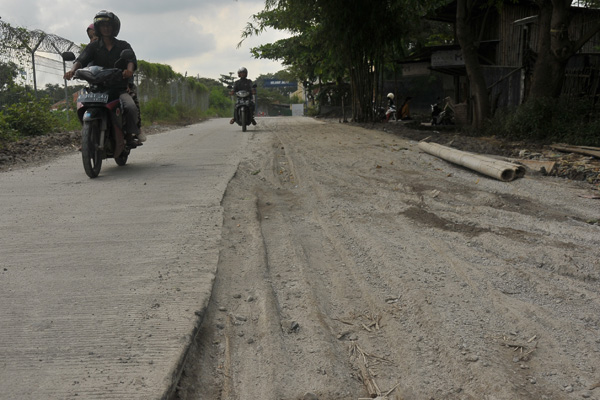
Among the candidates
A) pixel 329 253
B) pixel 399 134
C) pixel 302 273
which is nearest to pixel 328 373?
pixel 302 273

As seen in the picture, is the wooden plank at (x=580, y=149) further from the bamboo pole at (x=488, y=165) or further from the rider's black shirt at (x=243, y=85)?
the rider's black shirt at (x=243, y=85)

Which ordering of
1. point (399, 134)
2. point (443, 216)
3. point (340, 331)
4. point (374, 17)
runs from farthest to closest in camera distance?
point (374, 17)
point (399, 134)
point (443, 216)
point (340, 331)

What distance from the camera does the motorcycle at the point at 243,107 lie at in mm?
15367

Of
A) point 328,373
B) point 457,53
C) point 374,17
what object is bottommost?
point 328,373

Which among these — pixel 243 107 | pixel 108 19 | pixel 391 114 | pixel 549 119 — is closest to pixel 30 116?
pixel 108 19

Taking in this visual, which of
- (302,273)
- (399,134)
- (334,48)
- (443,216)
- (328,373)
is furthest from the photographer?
(334,48)

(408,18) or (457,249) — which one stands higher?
(408,18)

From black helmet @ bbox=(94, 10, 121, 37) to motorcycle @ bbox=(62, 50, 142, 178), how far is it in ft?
1.72

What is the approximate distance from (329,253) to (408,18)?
49.9ft

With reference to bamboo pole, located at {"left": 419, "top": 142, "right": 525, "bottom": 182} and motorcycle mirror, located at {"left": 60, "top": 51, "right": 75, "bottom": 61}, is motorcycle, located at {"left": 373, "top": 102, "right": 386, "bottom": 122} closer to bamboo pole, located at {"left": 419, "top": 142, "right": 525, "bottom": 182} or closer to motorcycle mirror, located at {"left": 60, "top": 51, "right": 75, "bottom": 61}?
bamboo pole, located at {"left": 419, "top": 142, "right": 525, "bottom": 182}

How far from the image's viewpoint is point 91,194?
5.50 m

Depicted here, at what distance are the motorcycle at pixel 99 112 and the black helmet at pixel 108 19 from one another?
52 cm

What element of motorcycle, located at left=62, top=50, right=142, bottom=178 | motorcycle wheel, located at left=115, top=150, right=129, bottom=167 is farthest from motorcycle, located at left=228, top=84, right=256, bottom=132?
motorcycle, located at left=62, top=50, right=142, bottom=178

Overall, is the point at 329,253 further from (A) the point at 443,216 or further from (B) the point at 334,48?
(B) the point at 334,48
